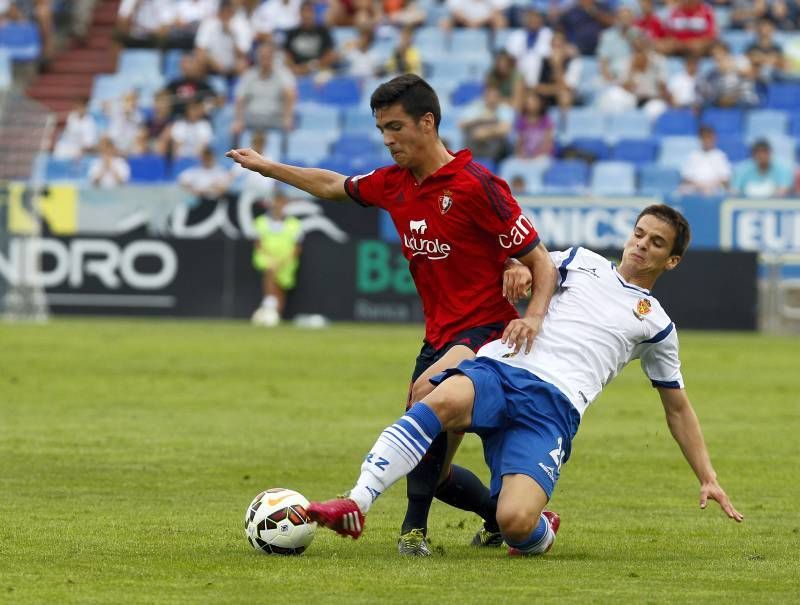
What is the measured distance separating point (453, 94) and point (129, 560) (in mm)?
21927

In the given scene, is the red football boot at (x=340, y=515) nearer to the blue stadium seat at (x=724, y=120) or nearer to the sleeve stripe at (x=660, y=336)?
the sleeve stripe at (x=660, y=336)

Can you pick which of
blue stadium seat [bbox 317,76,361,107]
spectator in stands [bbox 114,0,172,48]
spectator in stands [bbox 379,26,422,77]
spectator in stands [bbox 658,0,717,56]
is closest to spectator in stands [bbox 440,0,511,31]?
spectator in stands [bbox 379,26,422,77]

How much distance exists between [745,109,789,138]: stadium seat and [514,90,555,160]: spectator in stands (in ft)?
10.5

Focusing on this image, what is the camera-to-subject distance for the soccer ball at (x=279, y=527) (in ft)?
23.6

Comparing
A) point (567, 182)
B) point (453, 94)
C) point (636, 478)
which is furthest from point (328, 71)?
point (636, 478)

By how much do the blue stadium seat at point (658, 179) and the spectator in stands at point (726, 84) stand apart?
1.99m

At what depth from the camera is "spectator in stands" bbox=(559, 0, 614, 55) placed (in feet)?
92.8

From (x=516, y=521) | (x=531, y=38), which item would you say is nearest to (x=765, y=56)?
(x=531, y=38)

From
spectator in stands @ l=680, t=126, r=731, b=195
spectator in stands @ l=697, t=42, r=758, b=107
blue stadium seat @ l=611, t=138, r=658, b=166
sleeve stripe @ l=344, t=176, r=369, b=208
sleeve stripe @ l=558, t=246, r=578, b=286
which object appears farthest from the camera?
spectator in stands @ l=697, t=42, r=758, b=107

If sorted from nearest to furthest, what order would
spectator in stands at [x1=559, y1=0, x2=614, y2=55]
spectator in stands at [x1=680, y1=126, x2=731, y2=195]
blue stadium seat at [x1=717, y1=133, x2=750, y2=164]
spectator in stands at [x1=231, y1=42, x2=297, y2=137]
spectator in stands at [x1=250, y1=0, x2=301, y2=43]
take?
spectator in stands at [x1=680, y1=126, x2=731, y2=195], blue stadium seat at [x1=717, y1=133, x2=750, y2=164], spectator in stands at [x1=231, y1=42, x2=297, y2=137], spectator in stands at [x1=559, y1=0, x2=614, y2=55], spectator in stands at [x1=250, y1=0, x2=301, y2=43]

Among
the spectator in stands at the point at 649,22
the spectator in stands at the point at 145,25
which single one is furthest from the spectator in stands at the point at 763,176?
the spectator in stands at the point at 145,25

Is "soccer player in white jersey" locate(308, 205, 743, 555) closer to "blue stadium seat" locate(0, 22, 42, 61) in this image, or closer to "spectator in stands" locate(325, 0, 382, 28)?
"spectator in stands" locate(325, 0, 382, 28)

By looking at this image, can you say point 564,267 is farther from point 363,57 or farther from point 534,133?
point 363,57

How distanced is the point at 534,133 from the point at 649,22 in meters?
3.34
